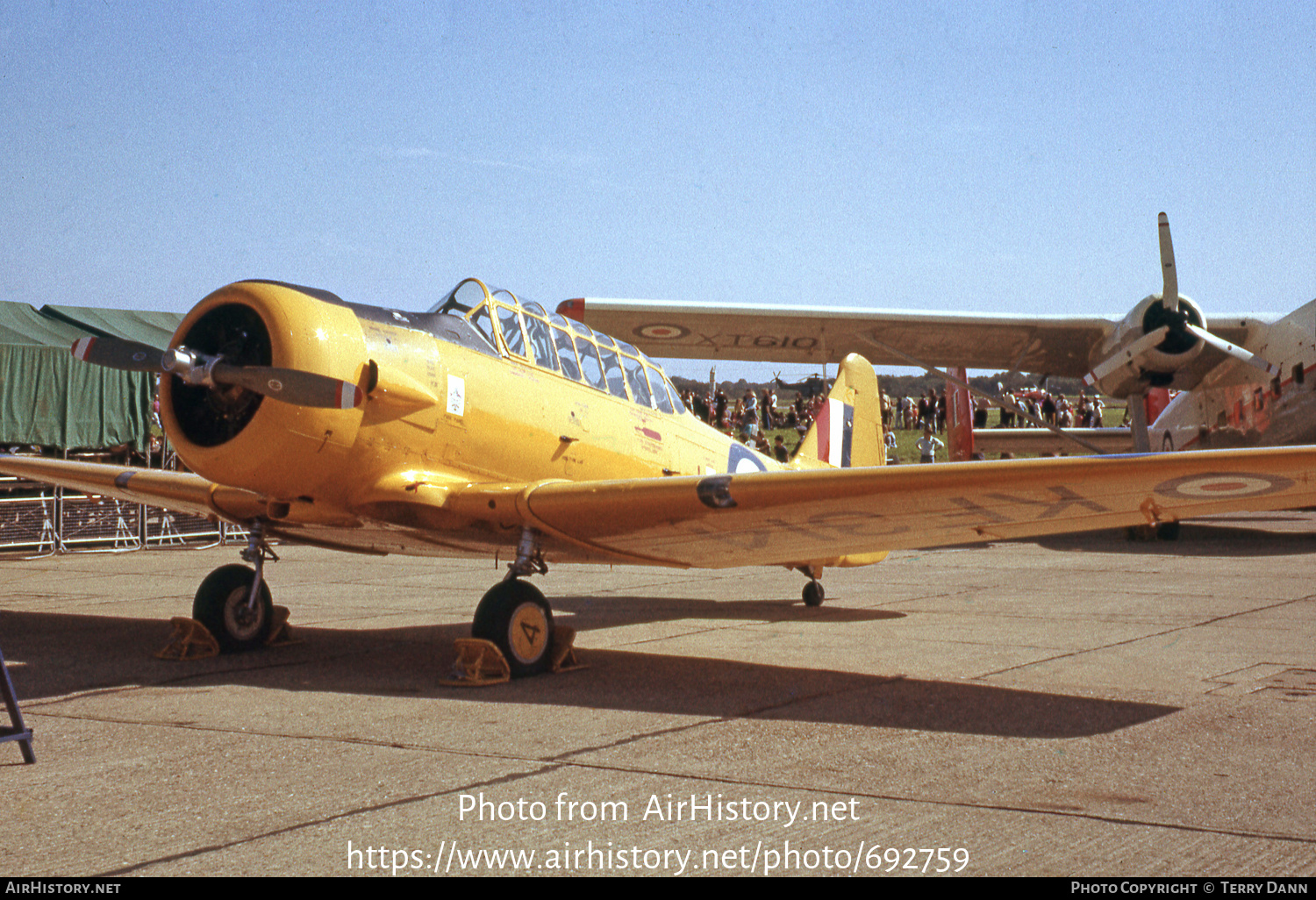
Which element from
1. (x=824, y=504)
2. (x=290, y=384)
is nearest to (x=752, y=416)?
(x=824, y=504)

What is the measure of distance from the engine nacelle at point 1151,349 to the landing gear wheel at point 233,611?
13427mm

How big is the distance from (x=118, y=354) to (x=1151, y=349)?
14393 millimetres

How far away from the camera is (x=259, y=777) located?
3.91 meters

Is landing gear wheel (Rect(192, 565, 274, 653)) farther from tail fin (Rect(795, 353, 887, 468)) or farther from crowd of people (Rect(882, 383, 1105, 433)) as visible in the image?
crowd of people (Rect(882, 383, 1105, 433))

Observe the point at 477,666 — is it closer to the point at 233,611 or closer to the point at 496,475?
the point at 496,475

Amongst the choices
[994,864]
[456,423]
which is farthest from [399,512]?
[994,864]

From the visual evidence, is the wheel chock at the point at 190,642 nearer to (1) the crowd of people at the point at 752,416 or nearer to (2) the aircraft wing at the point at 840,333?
(2) the aircraft wing at the point at 840,333

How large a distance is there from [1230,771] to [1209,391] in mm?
16275

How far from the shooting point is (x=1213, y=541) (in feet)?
55.5

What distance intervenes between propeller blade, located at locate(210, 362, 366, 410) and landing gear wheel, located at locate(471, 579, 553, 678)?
136 centimetres

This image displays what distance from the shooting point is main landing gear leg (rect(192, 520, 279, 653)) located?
7.11 meters

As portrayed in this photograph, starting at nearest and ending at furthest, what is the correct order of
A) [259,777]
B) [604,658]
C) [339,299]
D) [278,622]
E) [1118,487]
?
[259,777] → [1118,487] → [339,299] → [604,658] → [278,622]

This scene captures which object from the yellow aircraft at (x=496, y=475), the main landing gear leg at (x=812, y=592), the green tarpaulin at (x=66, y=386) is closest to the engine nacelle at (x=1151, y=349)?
the main landing gear leg at (x=812, y=592)

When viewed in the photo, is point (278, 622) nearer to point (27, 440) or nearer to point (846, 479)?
point (846, 479)
